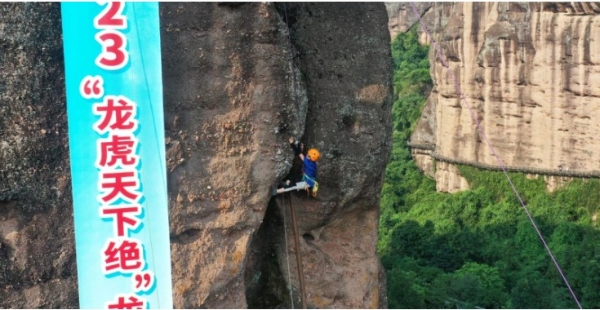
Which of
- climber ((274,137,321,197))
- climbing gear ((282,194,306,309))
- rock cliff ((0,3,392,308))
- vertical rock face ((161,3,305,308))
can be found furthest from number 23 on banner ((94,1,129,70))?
climbing gear ((282,194,306,309))

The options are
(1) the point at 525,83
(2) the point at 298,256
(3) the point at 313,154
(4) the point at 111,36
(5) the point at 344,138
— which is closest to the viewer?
(4) the point at 111,36

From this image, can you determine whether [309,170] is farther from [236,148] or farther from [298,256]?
[298,256]

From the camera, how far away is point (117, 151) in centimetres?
585

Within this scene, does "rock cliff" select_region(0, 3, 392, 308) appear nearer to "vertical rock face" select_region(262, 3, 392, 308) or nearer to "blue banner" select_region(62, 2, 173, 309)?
"vertical rock face" select_region(262, 3, 392, 308)

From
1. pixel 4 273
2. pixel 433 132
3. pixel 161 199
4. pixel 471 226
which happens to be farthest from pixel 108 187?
pixel 433 132

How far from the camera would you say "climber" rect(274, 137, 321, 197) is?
283 inches

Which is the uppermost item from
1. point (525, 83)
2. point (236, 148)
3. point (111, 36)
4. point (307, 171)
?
point (111, 36)

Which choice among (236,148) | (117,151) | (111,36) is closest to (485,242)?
(236,148)

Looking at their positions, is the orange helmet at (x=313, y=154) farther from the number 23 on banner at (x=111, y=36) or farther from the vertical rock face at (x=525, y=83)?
the vertical rock face at (x=525, y=83)

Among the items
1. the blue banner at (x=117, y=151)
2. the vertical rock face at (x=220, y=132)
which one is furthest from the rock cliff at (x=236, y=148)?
the blue banner at (x=117, y=151)

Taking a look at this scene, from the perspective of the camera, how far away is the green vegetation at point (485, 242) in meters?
16.4

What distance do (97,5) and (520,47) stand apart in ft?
64.1

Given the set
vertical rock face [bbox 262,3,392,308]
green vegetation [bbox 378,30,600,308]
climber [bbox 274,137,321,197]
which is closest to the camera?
climber [bbox 274,137,321,197]

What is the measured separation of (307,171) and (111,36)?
2.32 meters
